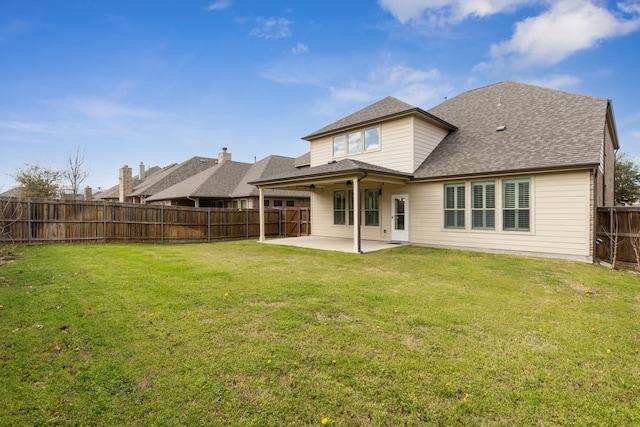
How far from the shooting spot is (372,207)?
46.9ft

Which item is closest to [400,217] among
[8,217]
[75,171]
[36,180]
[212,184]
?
[8,217]

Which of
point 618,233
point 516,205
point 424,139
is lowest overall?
point 618,233

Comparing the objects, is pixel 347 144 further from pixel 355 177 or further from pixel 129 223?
pixel 129 223

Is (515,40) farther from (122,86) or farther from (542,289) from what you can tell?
(122,86)

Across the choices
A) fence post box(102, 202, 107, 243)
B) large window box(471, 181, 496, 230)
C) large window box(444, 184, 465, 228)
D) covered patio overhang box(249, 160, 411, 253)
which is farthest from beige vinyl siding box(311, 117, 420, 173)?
fence post box(102, 202, 107, 243)

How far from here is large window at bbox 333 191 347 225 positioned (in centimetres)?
1536

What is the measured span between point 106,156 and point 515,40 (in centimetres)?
3148

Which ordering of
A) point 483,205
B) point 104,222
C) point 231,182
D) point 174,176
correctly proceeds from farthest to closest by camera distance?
point 174,176 → point 231,182 → point 104,222 → point 483,205

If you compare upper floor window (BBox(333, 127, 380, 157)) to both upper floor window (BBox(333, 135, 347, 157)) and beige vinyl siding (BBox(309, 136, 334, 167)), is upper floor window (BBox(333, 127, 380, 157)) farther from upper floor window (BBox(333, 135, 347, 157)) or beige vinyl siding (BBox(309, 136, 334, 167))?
beige vinyl siding (BBox(309, 136, 334, 167))

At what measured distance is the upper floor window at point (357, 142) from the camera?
13.7m

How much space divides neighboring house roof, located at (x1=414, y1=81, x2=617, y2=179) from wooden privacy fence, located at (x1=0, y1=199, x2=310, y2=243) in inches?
350

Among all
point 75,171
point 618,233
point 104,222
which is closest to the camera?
point 618,233

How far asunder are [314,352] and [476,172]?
957 centimetres

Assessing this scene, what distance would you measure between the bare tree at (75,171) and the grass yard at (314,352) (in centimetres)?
2531
